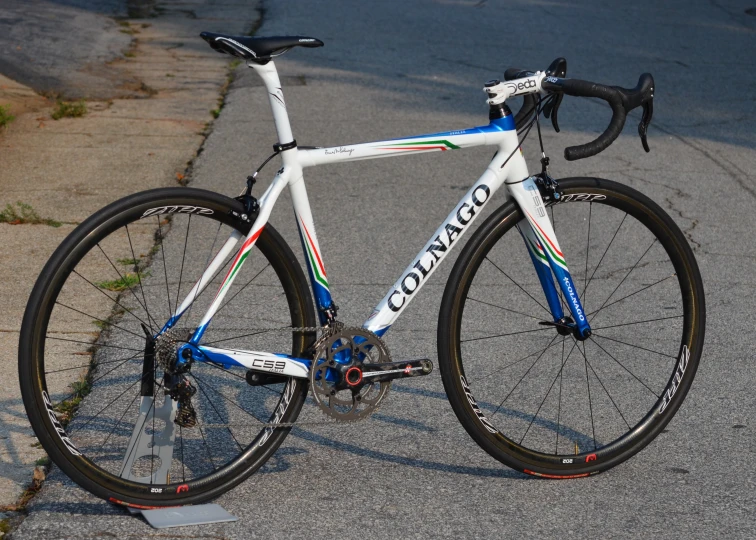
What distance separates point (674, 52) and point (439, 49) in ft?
9.14

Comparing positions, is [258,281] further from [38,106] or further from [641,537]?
[38,106]

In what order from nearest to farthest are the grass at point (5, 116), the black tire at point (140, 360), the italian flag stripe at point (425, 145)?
1. the black tire at point (140, 360)
2. the italian flag stripe at point (425, 145)
3. the grass at point (5, 116)

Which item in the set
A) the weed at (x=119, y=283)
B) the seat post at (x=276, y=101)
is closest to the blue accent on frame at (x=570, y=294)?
the seat post at (x=276, y=101)

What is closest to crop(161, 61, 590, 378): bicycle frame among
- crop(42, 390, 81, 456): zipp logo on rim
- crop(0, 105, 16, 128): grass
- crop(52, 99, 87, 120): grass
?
crop(42, 390, 81, 456): zipp logo on rim

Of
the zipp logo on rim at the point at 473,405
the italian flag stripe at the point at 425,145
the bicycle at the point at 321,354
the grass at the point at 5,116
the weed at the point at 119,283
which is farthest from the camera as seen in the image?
the grass at the point at 5,116

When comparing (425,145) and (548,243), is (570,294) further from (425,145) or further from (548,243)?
(425,145)

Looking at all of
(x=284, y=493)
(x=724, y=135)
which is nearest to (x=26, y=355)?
(x=284, y=493)

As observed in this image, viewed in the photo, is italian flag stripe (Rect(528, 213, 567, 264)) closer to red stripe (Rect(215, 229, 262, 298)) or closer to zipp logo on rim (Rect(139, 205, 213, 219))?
red stripe (Rect(215, 229, 262, 298))

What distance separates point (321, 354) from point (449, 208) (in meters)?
3.50

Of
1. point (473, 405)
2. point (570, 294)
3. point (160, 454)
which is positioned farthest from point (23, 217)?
point (570, 294)

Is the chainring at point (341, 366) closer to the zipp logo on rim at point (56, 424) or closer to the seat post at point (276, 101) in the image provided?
the seat post at point (276, 101)

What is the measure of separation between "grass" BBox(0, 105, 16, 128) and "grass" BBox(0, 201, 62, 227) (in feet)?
6.79

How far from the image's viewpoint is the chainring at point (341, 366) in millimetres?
3432

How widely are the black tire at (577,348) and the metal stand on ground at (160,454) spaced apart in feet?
3.01
